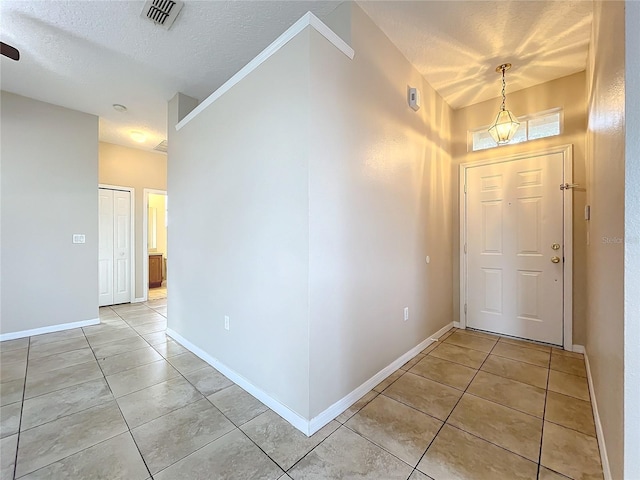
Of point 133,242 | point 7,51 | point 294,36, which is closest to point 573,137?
point 294,36

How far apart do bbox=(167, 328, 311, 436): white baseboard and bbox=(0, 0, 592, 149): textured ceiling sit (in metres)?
2.83

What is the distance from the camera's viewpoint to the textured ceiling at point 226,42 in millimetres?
2031

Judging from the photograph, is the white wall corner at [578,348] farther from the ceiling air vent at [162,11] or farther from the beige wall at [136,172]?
the beige wall at [136,172]

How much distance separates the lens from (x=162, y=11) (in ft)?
6.71

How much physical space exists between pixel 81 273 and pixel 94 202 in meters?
0.99

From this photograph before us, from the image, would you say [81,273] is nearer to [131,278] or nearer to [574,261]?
Result: [131,278]

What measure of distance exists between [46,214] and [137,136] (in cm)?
179

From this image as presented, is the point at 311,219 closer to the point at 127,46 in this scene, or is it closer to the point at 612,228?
the point at 612,228

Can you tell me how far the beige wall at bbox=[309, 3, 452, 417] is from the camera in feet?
5.61

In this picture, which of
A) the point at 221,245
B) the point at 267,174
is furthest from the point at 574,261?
the point at 221,245

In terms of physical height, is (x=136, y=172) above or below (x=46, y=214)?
above

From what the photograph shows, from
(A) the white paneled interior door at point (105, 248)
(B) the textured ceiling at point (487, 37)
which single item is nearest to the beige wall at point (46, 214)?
(A) the white paneled interior door at point (105, 248)

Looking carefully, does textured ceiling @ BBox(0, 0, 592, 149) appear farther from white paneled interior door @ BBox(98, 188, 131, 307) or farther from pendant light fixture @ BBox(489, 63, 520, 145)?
white paneled interior door @ BBox(98, 188, 131, 307)

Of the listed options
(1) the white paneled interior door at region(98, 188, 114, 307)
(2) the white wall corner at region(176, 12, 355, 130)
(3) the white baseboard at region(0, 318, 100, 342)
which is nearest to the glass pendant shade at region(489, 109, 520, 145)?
(2) the white wall corner at region(176, 12, 355, 130)
